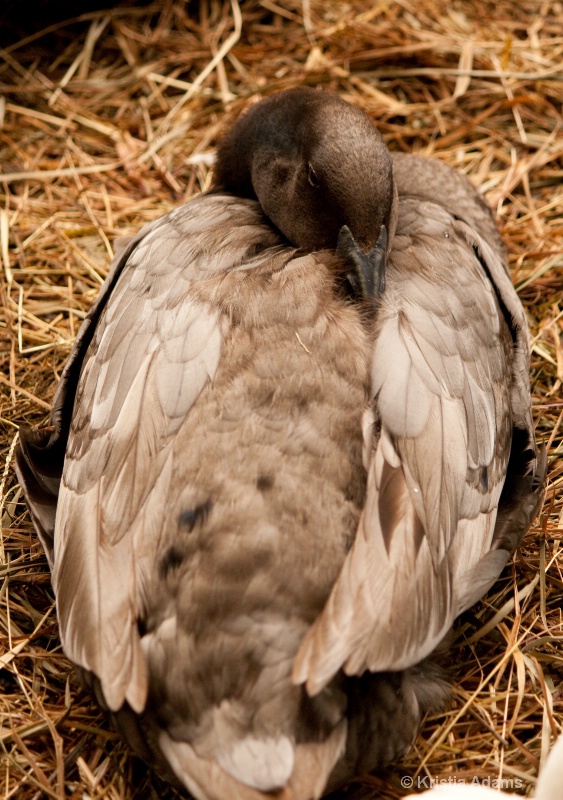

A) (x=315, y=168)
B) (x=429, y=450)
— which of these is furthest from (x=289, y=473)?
(x=315, y=168)

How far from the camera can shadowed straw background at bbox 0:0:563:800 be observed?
2.58m

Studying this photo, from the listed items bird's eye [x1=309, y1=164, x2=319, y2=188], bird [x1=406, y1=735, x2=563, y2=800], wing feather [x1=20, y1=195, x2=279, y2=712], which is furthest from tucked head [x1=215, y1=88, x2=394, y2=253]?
bird [x1=406, y1=735, x2=563, y2=800]

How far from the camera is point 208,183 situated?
4523mm

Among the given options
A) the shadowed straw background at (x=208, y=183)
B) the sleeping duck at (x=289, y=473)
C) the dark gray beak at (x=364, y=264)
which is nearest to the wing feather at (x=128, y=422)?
the sleeping duck at (x=289, y=473)

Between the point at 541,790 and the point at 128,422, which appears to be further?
the point at 128,422

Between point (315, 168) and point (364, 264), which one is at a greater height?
point (315, 168)

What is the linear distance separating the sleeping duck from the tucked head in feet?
0.03

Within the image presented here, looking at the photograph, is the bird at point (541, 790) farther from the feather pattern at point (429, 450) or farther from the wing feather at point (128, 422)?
the wing feather at point (128, 422)

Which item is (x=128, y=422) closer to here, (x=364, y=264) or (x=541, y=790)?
(x=364, y=264)

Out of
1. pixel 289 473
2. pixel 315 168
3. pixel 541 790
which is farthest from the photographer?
pixel 315 168

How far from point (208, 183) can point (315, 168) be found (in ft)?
5.02

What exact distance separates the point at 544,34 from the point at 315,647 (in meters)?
4.14

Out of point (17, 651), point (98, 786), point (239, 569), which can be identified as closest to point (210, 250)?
point (239, 569)

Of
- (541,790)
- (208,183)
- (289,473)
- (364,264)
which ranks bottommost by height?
(541,790)
